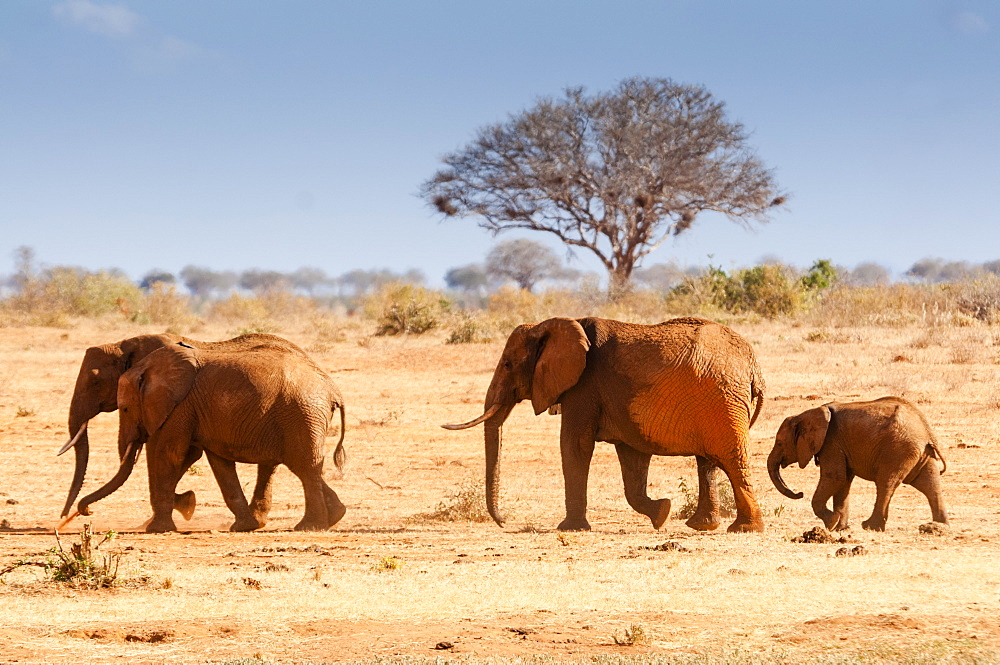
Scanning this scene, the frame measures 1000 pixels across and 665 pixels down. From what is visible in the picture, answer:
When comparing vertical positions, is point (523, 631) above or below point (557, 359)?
below

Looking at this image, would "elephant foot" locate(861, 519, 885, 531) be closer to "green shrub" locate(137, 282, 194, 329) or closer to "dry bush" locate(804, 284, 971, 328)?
"dry bush" locate(804, 284, 971, 328)

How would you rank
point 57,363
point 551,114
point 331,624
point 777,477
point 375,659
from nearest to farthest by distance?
1. point 375,659
2. point 331,624
3. point 777,477
4. point 57,363
5. point 551,114

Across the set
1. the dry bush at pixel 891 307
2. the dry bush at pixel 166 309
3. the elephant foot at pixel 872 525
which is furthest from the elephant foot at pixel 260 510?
the dry bush at pixel 166 309

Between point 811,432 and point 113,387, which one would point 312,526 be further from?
point 811,432

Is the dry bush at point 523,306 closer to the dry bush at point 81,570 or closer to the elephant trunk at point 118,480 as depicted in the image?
the elephant trunk at point 118,480

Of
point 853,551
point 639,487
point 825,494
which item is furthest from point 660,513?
point 853,551

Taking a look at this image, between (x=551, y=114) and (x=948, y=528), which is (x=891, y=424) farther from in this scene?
(x=551, y=114)

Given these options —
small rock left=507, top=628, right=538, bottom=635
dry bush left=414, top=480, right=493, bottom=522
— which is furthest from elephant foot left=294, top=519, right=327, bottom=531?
small rock left=507, top=628, right=538, bottom=635

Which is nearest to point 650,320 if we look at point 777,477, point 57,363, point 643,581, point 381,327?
point 381,327

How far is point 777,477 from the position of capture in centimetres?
1092

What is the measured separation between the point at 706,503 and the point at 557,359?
1.75 metres

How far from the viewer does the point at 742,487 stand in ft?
32.9

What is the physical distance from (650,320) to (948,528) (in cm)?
1991

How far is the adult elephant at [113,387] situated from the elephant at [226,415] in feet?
0.97
